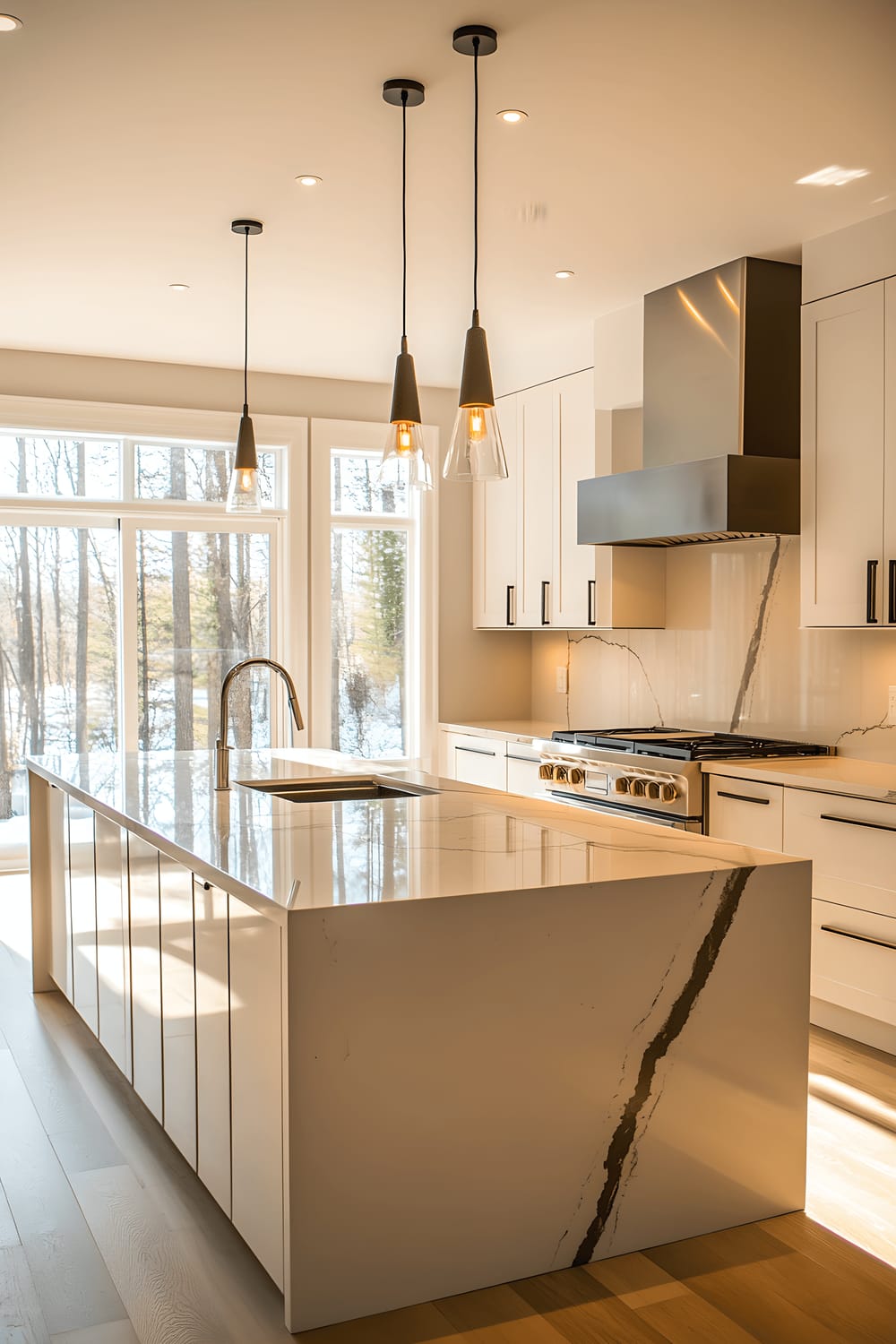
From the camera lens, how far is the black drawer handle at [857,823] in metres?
3.51

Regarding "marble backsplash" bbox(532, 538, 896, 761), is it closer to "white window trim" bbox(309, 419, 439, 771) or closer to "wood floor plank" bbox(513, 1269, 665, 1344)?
"white window trim" bbox(309, 419, 439, 771)

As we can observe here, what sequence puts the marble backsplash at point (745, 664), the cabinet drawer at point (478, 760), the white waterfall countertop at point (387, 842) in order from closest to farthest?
the white waterfall countertop at point (387, 842) < the marble backsplash at point (745, 664) < the cabinet drawer at point (478, 760)

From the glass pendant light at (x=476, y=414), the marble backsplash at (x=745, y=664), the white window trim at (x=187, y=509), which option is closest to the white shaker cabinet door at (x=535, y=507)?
the marble backsplash at (x=745, y=664)

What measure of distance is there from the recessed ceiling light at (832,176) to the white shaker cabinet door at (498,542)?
2.57 meters

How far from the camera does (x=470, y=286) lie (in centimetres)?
459

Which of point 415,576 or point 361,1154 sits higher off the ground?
point 415,576

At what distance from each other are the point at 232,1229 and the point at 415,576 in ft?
14.8

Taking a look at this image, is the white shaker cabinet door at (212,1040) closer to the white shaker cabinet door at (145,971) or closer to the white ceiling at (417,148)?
the white shaker cabinet door at (145,971)

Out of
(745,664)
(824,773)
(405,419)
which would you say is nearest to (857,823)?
(824,773)

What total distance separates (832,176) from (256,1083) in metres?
2.97

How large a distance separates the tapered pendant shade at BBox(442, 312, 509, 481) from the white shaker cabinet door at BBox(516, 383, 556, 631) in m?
2.96

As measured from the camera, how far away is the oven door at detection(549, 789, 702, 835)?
4.20 m

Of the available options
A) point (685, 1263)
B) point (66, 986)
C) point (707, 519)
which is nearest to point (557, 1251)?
point (685, 1263)

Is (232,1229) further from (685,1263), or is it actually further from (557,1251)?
(685,1263)
